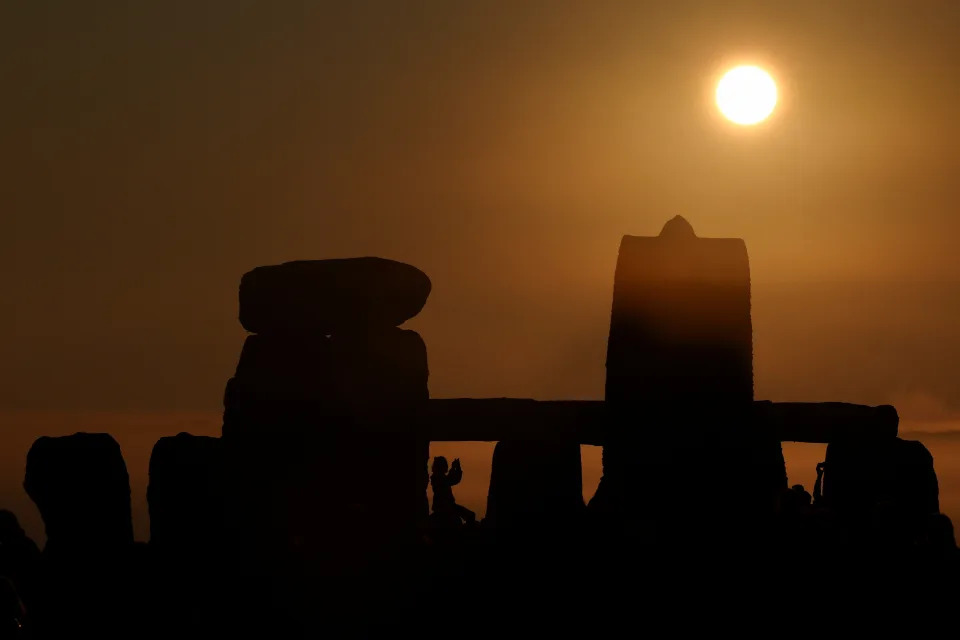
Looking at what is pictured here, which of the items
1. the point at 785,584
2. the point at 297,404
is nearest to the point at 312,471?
the point at 297,404

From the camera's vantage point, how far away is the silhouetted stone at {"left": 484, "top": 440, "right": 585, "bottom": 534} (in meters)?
18.4

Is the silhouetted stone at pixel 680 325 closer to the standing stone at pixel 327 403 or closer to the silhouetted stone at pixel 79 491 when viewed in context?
the standing stone at pixel 327 403

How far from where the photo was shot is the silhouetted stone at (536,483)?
18.4 meters

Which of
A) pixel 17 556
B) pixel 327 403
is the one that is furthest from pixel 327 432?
pixel 17 556

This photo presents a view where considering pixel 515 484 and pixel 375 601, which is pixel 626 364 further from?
pixel 375 601

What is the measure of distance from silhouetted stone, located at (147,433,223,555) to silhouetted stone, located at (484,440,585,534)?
2.91 metres

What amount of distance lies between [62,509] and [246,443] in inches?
86.7

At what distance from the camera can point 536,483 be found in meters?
18.5

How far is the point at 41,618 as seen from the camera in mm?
15664

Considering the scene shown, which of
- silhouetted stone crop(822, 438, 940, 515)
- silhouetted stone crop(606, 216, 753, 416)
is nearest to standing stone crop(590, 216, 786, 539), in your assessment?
silhouetted stone crop(606, 216, 753, 416)

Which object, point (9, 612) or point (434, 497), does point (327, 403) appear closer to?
point (434, 497)

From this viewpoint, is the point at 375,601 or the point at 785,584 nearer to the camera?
the point at 785,584

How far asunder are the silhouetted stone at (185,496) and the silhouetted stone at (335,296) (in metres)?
1.69

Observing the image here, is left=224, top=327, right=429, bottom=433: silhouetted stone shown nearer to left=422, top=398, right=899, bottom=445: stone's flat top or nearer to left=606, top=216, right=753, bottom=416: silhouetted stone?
left=422, top=398, right=899, bottom=445: stone's flat top
